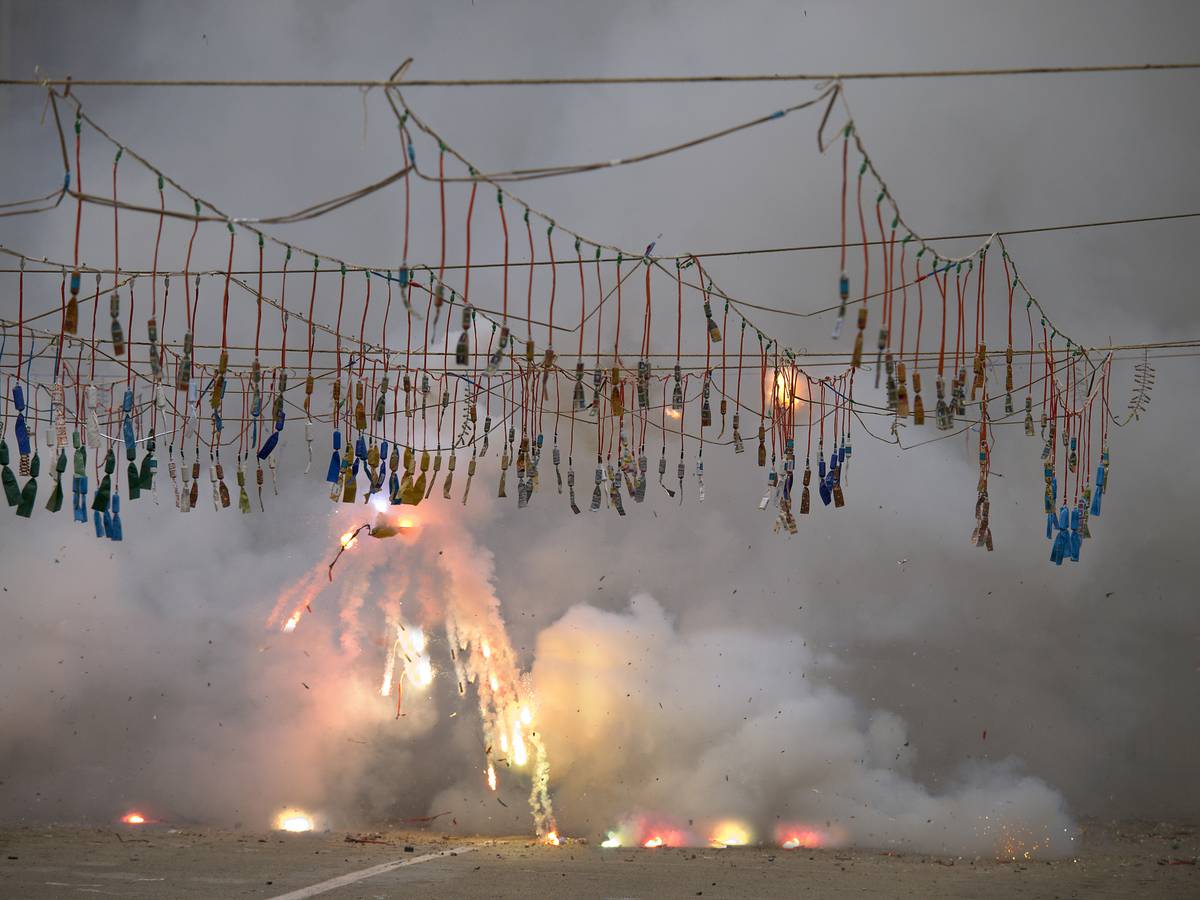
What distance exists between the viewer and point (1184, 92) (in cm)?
1512

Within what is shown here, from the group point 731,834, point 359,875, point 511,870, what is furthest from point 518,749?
point 359,875

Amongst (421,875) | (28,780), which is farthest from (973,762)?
(28,780)

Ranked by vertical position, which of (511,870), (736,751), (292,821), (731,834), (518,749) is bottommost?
(292,821)

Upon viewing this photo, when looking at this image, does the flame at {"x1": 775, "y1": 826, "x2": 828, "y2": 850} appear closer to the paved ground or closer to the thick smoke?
the thick smoke

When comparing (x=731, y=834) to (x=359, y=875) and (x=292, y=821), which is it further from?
(x=292, y=821)

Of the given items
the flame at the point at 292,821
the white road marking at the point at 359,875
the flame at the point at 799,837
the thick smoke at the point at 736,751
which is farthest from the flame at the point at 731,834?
the flame at the point at 292,821

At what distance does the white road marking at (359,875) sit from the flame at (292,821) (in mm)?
2819

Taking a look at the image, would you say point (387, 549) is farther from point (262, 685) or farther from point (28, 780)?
point (28, 780)

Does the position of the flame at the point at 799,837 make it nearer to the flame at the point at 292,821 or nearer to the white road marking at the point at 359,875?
the white road marking at the point at 359,875

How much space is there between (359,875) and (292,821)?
15.9ft

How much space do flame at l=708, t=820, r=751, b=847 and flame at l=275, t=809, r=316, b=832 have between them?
5.09 m

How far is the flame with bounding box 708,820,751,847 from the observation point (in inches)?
603

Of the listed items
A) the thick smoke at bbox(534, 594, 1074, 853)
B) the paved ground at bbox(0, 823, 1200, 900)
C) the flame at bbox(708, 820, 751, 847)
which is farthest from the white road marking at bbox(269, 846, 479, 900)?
the flame at bbox(708, 820, 751, 847)

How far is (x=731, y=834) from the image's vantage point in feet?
50.4
